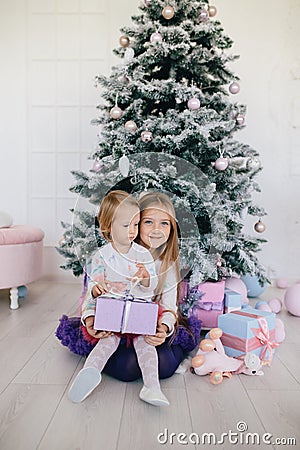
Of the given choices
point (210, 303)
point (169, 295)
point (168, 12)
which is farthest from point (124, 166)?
point (168, 12)

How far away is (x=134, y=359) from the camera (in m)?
1.52

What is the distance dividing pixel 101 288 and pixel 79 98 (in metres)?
1.90

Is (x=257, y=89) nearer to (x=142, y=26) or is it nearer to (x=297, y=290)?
(x=142, y=26)

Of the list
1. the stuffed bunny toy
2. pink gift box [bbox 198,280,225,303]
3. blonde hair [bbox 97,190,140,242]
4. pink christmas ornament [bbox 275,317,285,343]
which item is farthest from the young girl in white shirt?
pink christmas ornament [bbox 275,317,285,343]

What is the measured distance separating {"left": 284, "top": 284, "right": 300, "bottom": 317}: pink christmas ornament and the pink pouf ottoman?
1367mm

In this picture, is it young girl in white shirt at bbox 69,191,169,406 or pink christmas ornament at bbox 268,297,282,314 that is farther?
pink christmas ornament at bbox 268,297,282,314

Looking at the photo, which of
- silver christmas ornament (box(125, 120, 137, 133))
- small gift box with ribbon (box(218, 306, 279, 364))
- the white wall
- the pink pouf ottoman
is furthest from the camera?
the white wall

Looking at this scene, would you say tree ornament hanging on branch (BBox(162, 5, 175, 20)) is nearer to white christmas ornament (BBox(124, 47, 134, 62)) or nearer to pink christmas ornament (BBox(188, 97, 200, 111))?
white christmas ornament (BBox(124, 47, 134, 62))

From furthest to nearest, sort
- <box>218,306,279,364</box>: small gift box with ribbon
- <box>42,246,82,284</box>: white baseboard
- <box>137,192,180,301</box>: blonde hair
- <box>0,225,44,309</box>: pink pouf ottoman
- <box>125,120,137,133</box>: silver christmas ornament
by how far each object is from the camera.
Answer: <box>42,246,82,284</box>: white baseboard, <box>0,225,44,309</box>: pink pouf ottoman, <box>125,120,137,133</box>: silver christmas ornament, <box>218,306,279,364</box>: small gift box with ribbon, <box>137,192,180,301</box>: blonde hair

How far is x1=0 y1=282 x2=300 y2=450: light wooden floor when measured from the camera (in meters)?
1.16

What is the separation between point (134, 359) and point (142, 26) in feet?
4.85

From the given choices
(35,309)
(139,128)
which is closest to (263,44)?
(139,128)

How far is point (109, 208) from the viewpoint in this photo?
146 cm

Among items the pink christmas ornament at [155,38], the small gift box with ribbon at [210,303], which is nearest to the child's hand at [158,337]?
the small gift box with ribbon at [210,303]
